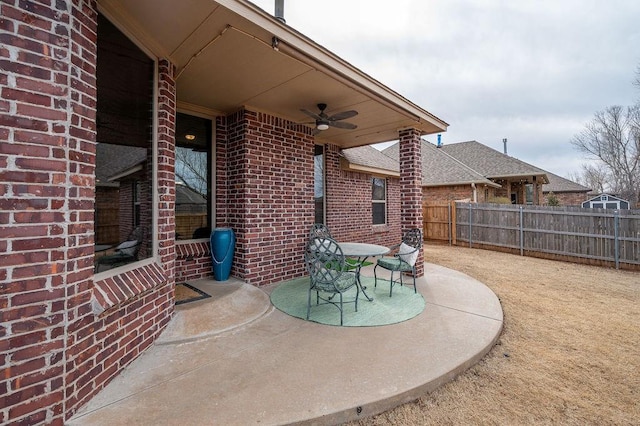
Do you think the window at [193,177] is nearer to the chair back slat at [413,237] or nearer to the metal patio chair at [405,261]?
the metal patio chair at [405,261]

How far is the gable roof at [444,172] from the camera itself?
12898mm

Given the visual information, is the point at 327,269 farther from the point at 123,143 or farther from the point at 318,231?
the point at 123,143

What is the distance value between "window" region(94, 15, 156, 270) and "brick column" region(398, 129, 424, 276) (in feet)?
14.0

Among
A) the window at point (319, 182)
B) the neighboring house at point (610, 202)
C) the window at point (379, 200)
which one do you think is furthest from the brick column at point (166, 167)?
the neighboring house at point (610, 202)

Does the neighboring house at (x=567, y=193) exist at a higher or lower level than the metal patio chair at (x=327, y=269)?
higher

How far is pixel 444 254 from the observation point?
8719mm

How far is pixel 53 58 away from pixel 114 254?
1442mm

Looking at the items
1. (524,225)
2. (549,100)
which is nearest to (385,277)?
(524,225)

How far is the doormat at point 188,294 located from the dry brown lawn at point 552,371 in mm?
2640

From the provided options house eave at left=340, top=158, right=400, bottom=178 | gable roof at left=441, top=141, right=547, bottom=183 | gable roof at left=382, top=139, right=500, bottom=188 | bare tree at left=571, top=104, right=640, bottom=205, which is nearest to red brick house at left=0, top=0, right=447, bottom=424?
house eave at left=340, top=158, right=400, bottom=178

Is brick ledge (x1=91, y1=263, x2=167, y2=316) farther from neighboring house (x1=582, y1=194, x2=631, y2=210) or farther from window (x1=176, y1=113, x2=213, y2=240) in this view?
neighboring house (x1=582, y1=194, x2=631, y2=210)

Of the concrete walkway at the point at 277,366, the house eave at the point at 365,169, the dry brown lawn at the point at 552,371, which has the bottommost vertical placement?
the dry brown lawn at the point at 552,371

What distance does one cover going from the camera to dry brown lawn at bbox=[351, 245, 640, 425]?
1.96 metres

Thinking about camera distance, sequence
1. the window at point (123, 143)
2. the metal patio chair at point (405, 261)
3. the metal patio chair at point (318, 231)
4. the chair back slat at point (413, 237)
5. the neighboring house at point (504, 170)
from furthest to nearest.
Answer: the neighboring house at point (504, 170) → the metal patio chair at point (318, 231) → the chair back slat at point (413, 237) → the metal patio chair at point (405, 261) → the window at point (123, 143)
